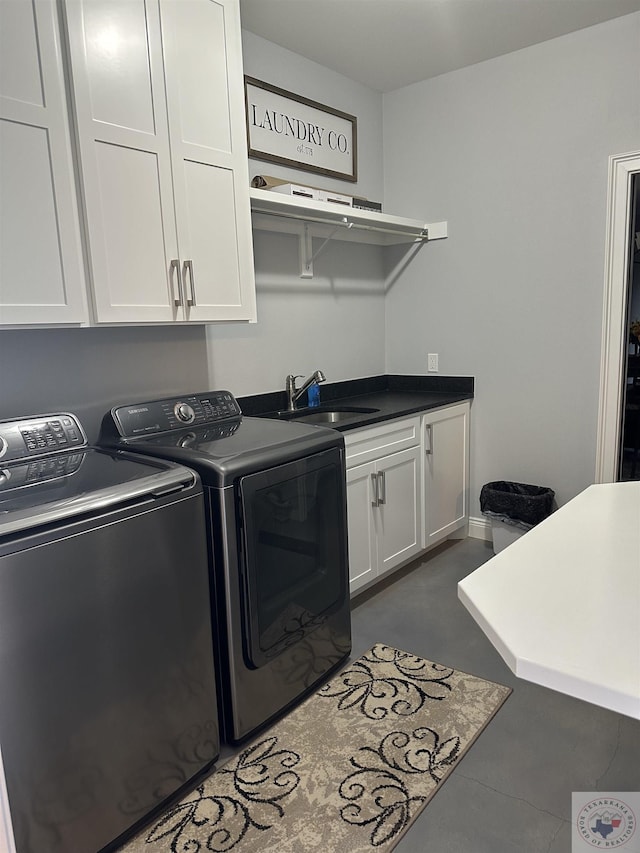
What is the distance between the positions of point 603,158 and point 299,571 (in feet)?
8.02

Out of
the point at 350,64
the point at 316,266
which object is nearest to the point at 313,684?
the point at 316,266

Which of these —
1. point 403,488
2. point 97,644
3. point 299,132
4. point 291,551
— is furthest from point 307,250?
point 97,644

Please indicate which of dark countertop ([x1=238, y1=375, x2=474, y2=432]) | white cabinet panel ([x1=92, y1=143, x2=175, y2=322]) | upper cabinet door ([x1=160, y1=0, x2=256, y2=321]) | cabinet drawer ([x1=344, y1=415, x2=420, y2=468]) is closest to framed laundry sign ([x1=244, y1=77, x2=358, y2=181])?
upper cabinet door ([x1=160, y1=0, x2=256, y2=321])

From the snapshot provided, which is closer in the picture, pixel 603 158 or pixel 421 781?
pixel 421 781

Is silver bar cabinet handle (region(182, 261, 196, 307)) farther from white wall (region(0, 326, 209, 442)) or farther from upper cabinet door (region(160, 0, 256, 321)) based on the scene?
white wall (region(0, 326, 209, 442))

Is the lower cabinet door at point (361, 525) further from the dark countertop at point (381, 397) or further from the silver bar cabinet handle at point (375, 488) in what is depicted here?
the dark countertop at point (381, 397)

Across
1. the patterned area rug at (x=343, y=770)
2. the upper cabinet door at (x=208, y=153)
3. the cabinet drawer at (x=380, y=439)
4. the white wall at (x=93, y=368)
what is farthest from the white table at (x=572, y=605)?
the white wall at (x=93, y=368)

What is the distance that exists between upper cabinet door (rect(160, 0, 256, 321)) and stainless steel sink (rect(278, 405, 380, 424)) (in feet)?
2.64

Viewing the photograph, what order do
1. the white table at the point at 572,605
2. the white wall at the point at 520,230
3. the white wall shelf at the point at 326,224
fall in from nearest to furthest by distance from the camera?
the white table at the point at 572,605 < the white wall shelf at the point at 326,224 < the white wall at the point at 520,230

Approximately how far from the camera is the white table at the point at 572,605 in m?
0.71

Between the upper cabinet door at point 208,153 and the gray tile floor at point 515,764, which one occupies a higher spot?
the upper cabinet door at point 208,153

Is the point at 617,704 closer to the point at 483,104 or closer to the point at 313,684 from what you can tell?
the point at 313,684

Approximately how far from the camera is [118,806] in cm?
155

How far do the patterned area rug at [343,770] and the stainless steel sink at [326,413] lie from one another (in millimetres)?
1231
